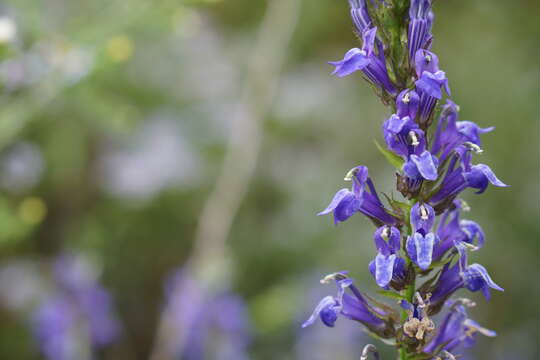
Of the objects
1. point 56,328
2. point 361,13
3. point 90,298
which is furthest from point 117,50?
point 361,13

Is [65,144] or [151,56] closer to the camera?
[65,144]

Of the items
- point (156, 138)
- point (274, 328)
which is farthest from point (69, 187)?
point (274, 328)

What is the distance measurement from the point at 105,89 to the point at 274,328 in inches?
88.8

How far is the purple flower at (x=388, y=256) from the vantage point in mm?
1391

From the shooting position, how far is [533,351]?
387 centimetres

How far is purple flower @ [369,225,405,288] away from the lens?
4.56ft

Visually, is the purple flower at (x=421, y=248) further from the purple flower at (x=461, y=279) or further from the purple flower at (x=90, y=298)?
the purple flower at (x=90, y=298)

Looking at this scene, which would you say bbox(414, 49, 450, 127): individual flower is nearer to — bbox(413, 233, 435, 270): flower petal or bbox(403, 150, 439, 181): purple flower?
bbox(403, 150, 439, 181): purple flower

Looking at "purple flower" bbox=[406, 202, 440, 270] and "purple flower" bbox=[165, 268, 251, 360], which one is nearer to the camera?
"purple flower" bbox=[406, 202, 440, 270]

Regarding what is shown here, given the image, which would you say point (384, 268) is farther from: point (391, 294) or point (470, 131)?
point (470, 131)

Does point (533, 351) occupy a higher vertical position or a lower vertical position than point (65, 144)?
lower

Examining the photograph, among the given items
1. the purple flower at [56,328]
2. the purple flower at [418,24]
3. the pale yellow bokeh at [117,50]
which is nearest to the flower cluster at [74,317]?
the purple flower at [56,328]

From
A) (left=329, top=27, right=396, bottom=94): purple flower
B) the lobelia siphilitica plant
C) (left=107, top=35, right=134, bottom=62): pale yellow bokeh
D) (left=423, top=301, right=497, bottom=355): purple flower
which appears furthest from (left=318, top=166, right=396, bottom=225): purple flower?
(left=107, top=35, right=134, bottom=62): pale yellow bokeh

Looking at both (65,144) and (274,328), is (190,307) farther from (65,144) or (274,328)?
(65,144)
